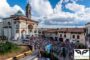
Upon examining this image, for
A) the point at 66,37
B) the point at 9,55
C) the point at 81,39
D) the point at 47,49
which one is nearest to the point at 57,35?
the point at 66,37

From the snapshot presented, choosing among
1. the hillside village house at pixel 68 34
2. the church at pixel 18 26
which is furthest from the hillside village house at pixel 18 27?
the hillside village house at pixel 68 34

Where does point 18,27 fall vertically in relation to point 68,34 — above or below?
above

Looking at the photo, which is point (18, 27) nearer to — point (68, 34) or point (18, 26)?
point (18, 26)

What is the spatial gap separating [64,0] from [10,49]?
429 centimetres

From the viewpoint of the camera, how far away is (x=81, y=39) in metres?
15.2

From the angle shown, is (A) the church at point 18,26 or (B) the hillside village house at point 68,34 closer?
(A) the church at point 18,26

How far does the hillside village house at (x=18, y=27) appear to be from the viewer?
14.7m

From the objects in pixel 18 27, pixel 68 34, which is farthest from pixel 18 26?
pixel 68 34

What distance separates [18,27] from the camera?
1582cm

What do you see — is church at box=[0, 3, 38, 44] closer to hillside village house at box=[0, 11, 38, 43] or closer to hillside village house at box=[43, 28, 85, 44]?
hillside village house at box=[0, 11, 38, 43]

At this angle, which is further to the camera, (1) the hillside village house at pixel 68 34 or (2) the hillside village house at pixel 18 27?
(1) the hillside village house at pixel 68 34

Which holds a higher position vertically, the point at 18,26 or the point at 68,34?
the point at 18,26

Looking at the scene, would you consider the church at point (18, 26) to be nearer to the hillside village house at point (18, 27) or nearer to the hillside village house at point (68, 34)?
the hillside village house at point (18, 27)

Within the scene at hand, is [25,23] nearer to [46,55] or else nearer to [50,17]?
[50,17]
